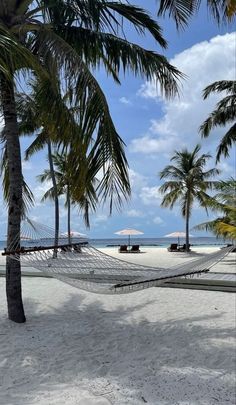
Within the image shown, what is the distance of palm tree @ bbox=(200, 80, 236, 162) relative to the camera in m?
11.4

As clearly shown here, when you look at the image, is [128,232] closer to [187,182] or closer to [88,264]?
[187,182]

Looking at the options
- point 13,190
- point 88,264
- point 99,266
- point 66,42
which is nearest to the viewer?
point 66,42

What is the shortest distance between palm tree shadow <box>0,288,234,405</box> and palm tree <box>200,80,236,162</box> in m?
7.20

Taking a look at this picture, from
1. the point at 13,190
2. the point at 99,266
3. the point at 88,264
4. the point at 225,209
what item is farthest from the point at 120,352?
the point at 225,209

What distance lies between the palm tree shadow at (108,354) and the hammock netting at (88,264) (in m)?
0.59

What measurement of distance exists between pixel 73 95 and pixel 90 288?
6.10ft

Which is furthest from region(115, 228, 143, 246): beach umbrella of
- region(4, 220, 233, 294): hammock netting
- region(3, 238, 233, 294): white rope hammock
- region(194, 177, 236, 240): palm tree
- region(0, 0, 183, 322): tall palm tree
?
region(0, 0, 183, 322): tall palm tree

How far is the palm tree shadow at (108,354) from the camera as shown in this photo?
3.34m

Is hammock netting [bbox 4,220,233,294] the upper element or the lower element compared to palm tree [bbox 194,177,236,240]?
lower

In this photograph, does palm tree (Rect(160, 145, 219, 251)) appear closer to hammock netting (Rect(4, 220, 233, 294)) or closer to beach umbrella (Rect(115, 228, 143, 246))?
beach umbrella (Rect(115, 228, 143, 246))

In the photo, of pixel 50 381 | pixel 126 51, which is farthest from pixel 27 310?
pixel 126 51

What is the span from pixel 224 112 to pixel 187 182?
5.95 m

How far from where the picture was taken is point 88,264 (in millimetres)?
6059

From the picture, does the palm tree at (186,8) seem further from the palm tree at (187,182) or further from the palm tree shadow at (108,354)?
the palm tree at (187,182)
